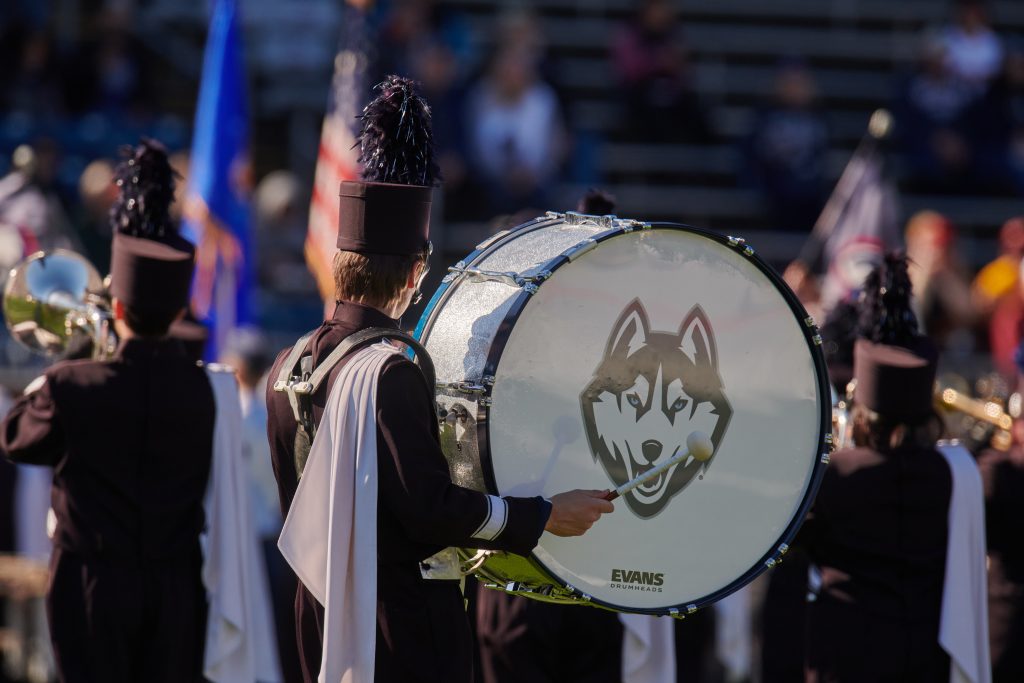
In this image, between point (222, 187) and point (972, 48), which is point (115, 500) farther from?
point (972, 48)

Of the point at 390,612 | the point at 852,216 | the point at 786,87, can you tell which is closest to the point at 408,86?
the point at 390,612

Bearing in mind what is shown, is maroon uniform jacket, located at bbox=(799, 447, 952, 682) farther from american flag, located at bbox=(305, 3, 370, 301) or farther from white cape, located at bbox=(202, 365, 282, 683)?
american flag, located at bbox=(305, 3, 370, 301)

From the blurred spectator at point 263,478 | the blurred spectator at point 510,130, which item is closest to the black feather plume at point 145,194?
the blurred spectator at point 263,478

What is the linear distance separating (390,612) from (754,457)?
1.07 meters

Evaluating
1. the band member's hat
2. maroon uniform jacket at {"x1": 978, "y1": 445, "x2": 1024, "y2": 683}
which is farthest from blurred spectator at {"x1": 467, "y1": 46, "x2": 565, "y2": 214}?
the band member's hat

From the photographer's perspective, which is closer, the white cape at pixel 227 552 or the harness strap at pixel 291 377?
the harness strap at pixel 291 377

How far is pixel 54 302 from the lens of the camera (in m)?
5.32

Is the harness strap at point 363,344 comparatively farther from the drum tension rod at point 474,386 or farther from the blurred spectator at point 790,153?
the blurred spectator at point 790,153

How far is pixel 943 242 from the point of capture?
10148 mm

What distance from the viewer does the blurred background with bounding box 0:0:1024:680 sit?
906 centimetres

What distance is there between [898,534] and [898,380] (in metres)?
0.48

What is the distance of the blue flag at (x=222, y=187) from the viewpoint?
8914mm

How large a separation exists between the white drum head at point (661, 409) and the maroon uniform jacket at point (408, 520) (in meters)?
0.17

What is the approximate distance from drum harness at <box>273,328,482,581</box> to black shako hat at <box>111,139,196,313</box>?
1.00 m
